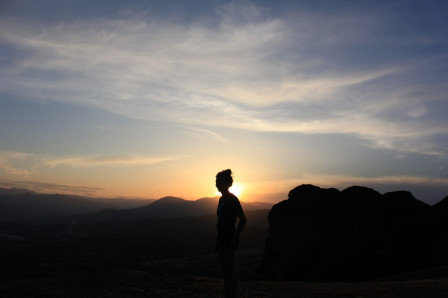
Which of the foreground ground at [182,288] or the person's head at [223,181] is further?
the foreground ground at [182,288]

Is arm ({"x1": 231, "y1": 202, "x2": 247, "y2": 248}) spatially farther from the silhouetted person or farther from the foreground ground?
the foreground ground

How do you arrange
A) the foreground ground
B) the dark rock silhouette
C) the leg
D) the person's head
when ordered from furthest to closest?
the dark rock silhouette < the foreground ground < the person's head < the leg

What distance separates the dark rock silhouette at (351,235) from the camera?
64.6ft

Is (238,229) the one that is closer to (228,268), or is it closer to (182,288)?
(228,268)

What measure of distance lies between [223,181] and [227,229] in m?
0.93

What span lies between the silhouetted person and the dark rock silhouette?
1520 cm

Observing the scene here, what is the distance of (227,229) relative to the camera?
22.8ft

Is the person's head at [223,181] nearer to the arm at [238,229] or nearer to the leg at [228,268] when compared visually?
the arm at [238,229]

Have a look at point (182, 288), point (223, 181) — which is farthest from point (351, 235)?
point (223, 181)

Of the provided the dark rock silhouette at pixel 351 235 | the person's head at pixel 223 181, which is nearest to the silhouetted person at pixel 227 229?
the person's head at pixel 223 181

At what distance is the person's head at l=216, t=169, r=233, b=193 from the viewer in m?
7.32

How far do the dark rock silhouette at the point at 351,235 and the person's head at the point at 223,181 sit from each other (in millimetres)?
15352

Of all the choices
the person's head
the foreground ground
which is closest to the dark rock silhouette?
the foreground ground

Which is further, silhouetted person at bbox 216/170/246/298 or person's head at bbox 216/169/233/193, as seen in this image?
person's head at bbox 216/169/233/193
